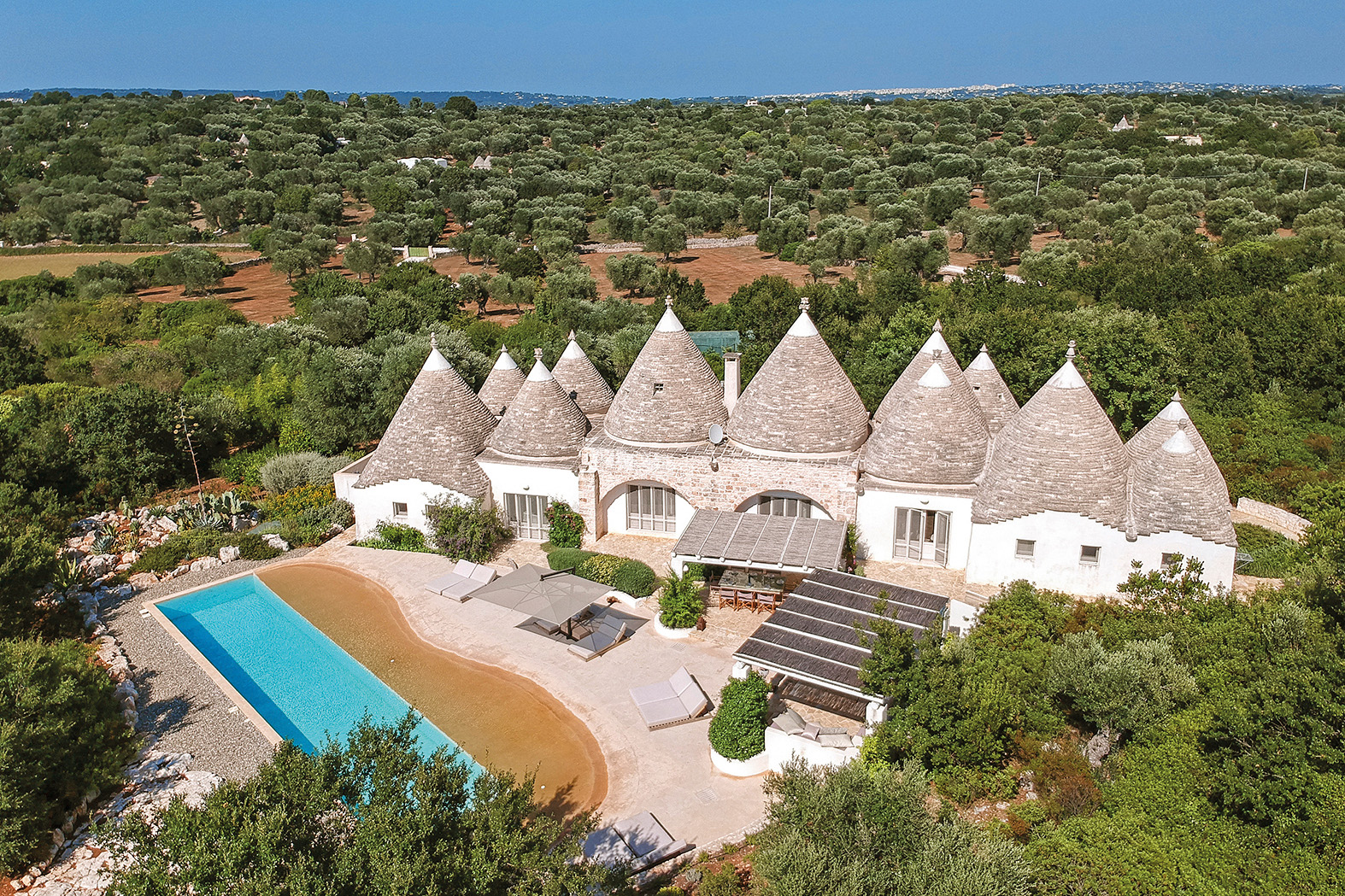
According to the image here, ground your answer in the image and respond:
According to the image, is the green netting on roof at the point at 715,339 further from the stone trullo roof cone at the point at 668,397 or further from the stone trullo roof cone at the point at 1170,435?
the stone trullo roof cone at the point at 1170,435

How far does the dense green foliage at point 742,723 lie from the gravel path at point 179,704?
8.04 metres

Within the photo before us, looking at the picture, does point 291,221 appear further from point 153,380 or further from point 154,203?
point 153,380

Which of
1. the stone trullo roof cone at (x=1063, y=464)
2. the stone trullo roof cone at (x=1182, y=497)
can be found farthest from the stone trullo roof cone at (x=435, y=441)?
the stone trullo roof cone at (x=1182, y=497)

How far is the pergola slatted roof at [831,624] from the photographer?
16562 millimetres

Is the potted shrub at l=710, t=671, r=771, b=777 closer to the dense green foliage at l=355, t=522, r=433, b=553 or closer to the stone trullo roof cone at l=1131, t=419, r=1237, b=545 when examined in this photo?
the stone trullo roof cone at l=1131, t=419, r=1237, b=545

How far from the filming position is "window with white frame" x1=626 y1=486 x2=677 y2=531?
2516 centimetres

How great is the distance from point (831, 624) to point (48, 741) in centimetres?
1432

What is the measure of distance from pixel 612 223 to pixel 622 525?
63.0m

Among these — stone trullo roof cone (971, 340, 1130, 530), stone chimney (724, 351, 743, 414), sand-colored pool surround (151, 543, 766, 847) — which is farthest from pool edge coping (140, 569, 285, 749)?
stone trullo roof cone (971, 340, 1130, 530)

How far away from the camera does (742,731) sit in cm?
1583

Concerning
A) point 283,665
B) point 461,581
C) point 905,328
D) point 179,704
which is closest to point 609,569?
point 461,581

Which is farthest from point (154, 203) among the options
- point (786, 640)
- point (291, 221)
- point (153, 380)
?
point (786, 640)

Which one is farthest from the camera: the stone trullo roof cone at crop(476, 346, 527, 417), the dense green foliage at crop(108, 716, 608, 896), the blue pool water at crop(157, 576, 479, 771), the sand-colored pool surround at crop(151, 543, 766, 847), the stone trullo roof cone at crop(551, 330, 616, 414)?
the stone trullo roof cone at crop(476, 346, 527, 417)

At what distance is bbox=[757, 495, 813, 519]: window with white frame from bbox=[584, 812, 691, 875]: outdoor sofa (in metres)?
10.6
